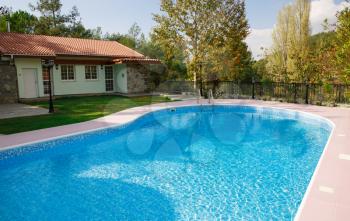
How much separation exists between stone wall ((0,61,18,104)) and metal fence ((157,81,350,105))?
12150 mm

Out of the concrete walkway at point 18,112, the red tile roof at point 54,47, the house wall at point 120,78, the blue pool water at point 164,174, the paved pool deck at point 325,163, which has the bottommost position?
the blue pool water at point 164,174

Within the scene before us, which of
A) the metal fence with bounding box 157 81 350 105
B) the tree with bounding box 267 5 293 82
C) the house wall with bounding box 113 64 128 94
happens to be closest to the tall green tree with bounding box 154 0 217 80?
the metal fence with bounding box 157 81 350 105

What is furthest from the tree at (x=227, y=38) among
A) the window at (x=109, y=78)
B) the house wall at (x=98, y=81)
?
the window at (x=109, y=78)

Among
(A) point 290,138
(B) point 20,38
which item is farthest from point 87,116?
(B) point 20,38

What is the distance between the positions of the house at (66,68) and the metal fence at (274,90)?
392 centimetres

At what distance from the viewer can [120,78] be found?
2208cm

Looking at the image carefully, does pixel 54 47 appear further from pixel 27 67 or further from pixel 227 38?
pixel 227 38

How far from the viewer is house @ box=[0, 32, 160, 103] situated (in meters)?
17.0

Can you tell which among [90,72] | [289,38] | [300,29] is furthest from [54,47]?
[300,29]

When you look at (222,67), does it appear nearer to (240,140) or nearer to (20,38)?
(240,140)

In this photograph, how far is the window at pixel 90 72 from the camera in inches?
839

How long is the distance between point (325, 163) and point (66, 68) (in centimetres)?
1894

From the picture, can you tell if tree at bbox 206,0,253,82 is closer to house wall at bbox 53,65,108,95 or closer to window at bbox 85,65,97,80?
house wall at bbox 53,65,108,95

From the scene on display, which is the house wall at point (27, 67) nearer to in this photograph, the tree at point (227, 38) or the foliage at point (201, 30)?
the foliage at point (201, 30)
